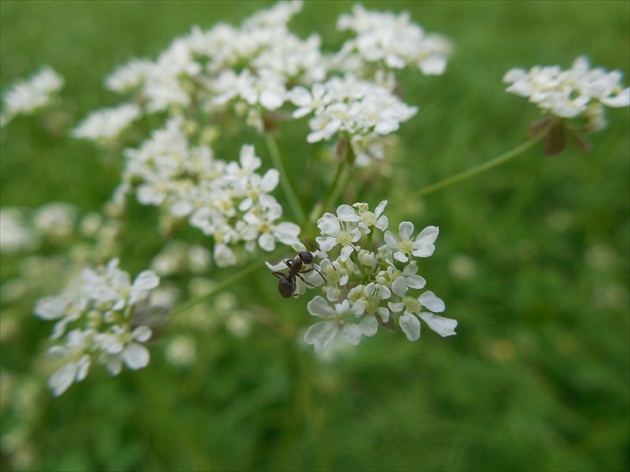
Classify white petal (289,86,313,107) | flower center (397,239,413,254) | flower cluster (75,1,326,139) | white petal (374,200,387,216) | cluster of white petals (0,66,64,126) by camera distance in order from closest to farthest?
white petal (374,200,387,216)
flower center (397,239,413,254)
white petal (289,86,313,107)
flower cluster (75,1,326,139)
cluster of white petals (0,66,64,126)

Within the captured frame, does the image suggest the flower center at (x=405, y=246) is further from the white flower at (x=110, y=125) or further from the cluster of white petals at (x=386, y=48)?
the white flower at (x=110, y=125)

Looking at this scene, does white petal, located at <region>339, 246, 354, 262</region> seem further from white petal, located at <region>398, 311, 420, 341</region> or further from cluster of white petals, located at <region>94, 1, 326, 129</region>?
cluster of white petals, located at <region>94, 1, 326, 129</region>

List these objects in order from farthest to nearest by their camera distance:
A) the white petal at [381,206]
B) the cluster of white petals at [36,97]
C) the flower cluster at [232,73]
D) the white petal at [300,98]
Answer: the cluster of white petals at [36,97], the flower cluster at [232,73], the white petal at [300,98], the white petal at [381,206]

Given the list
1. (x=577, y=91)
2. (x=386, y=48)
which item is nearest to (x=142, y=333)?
(x=386, y=48)

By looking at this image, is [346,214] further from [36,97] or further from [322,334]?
[36,97]

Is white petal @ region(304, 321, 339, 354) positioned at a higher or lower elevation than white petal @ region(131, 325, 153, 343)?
lower

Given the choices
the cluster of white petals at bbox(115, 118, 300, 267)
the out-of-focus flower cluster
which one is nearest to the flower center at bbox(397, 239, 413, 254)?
the out-of-focus flower cluster

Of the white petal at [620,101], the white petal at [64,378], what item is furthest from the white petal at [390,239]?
the white petal at [64,378]
